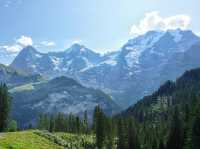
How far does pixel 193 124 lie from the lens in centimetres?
7369

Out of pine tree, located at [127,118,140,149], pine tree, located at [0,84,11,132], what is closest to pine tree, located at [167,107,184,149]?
pine tree, located at [127,118,140,149]

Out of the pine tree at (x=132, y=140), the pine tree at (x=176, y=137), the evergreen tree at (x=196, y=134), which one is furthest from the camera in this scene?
the pine tree at (x=132, y=140)

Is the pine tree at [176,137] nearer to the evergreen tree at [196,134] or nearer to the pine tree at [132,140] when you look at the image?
the pine tree at [132,140]

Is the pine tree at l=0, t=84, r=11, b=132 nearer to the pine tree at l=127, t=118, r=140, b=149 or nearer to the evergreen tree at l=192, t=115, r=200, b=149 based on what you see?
the pine tree at l=127, t=118, r=140, b=149

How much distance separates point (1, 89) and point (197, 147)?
91786 millimetres

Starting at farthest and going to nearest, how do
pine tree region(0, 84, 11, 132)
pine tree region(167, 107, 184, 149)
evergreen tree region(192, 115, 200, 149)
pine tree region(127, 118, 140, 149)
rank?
pine tree region(127, 118, 140, 149)
pine tree region(0, 84, 11, 132)
pine tree region(167, 107, 184, 149)
evergreen tree region(192, 115, 200, 149)

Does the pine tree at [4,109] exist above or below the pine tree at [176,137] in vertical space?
above

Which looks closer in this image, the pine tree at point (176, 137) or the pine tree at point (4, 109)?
the pine tree at point (176, 137)

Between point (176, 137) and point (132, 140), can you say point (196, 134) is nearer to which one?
point (176, 137)

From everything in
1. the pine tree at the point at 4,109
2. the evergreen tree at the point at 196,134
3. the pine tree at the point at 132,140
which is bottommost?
the pine tree at the point at 132,140

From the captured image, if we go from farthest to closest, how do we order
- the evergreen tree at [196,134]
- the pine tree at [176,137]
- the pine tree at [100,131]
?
the pine tree at [100,131] → the pine tree at [176,137] → the evergreen tree at [196,134]

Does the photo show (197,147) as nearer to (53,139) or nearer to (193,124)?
(193,124)

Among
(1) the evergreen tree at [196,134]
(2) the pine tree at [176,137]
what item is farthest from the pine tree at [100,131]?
(1) the evergreen tree at [196,134]

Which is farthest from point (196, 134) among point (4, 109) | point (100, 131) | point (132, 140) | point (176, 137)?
point (4, 109)
